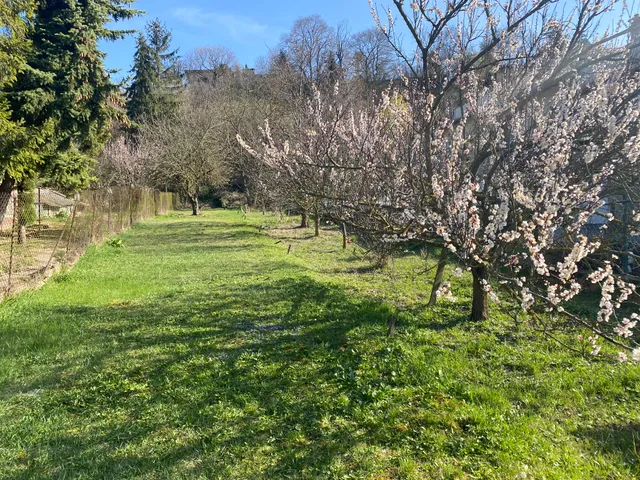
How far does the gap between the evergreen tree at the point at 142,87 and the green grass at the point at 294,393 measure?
33.5m

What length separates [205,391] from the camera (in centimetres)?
399

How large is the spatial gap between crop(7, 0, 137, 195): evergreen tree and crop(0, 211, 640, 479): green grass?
920cm

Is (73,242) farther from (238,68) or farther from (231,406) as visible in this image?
(238,68)

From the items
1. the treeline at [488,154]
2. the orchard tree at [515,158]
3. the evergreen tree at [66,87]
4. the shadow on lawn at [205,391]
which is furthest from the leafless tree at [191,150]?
the orchard tree at [515,158]

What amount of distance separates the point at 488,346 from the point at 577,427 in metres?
1.71

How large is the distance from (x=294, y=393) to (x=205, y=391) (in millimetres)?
833

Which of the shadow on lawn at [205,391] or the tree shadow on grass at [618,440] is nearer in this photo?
the shadow on lawn at [205,391]

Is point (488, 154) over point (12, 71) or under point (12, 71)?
under

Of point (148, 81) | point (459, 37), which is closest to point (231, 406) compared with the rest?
point (459, 37)

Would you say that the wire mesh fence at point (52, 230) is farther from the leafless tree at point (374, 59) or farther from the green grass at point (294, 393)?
the leafless tree at point (374, 59)

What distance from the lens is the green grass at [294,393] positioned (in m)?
2.98

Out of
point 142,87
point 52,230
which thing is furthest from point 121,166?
point 52,230

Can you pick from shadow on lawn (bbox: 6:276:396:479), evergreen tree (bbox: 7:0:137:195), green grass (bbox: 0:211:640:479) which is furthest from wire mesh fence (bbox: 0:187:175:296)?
shadow on lawn (bbox: 6:276:396:479)

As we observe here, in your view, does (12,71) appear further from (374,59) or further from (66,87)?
(374,59)
